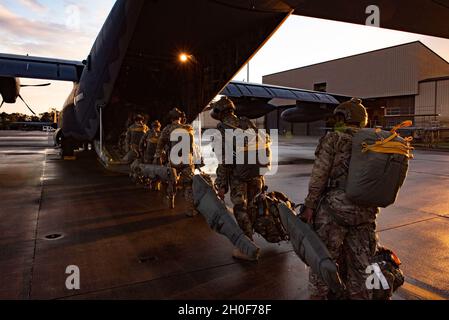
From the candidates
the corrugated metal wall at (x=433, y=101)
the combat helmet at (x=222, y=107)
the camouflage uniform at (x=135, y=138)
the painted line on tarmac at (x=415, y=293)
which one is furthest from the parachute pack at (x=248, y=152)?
the corrugated metal wall at (x=433, y=101)

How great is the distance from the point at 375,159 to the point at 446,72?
45797mm

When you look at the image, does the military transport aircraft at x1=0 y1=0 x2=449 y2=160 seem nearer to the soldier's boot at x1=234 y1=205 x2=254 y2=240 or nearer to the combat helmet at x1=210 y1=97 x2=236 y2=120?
the combat helmet at x1=210 y1=97 x2=236 y2=120

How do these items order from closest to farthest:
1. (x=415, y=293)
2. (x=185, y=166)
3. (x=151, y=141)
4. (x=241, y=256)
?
(x=415, y=293) → (x=241, y=256) → (x=185, y=166) → (x=151, y=141)

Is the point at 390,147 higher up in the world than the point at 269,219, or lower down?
higher up

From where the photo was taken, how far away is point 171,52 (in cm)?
969

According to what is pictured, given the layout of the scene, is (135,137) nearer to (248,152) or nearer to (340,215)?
(248,152)

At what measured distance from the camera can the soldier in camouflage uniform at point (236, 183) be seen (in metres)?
4.30

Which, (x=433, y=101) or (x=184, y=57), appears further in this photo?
(x=433, y=101)

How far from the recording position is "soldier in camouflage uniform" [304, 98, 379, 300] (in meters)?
2.89

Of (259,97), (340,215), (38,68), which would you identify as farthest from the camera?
(259,97)

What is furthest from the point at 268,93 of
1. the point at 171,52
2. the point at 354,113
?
the point at 354,113

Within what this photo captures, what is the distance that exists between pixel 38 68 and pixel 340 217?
45.2ft

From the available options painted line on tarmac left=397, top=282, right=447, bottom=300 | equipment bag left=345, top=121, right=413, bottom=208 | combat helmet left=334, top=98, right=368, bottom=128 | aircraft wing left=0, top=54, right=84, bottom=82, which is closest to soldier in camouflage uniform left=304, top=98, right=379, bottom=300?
combat helmet left=334, top=98, right=368, bottom=128
